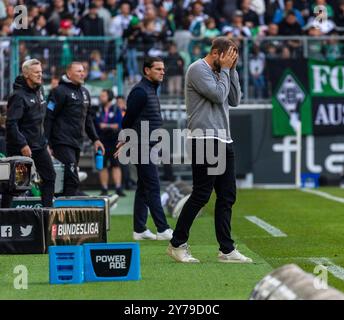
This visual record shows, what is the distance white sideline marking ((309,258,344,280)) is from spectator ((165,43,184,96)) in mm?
13877

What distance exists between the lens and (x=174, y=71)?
25281 millimetres

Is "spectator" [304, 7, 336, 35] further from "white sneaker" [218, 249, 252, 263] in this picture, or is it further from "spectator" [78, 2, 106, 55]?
"white sneaker" [218, 249, 252, 263]

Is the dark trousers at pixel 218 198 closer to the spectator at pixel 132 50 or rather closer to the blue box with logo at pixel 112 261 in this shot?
the blue box with logo at pixel 112 261

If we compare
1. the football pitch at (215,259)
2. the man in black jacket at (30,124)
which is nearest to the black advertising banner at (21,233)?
the football pitch at (215,259)

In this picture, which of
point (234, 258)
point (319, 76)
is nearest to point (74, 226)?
→ point (234, 258)

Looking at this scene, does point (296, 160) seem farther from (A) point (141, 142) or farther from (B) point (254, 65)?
(A) point (141, 142)

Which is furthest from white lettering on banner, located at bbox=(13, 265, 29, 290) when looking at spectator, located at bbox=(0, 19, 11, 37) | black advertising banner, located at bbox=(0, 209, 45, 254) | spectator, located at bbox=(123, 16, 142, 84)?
spectator, located at bbox=(0, 19, 11, 37)

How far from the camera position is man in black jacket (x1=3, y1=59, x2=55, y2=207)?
46.5 feet

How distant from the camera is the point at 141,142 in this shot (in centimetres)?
1371

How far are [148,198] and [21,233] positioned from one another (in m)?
2.01

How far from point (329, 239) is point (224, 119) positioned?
2.97 meters

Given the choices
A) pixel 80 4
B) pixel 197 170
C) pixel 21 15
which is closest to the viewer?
pixel 197 170
